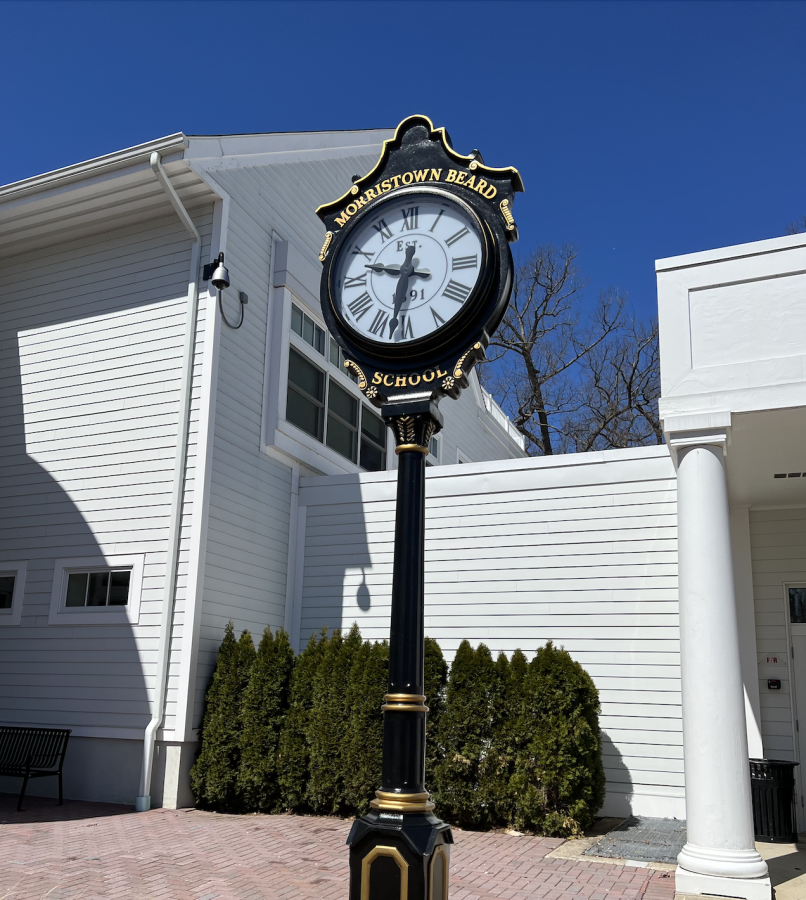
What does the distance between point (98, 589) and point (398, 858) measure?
802cm

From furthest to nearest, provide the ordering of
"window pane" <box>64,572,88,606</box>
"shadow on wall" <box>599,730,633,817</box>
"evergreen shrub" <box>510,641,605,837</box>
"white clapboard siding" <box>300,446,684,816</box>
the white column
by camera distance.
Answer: "window pane" <box>64,572,88,606</box> → "white clapboard siding" <box>300,446,684,816</box> → "shadow on wall" <box>599,730,633,817</box> → "evergreen shrub" <box>510,641,605,837</box> → the white column

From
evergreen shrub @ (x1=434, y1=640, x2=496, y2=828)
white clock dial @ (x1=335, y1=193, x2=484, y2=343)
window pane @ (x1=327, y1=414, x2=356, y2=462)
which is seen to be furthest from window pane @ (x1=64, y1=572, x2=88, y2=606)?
white clock dial @ (x1=335, y1=193, x2=484, y2=343)

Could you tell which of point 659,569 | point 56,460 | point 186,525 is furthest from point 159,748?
point 659,569

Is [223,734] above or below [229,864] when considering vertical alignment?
above

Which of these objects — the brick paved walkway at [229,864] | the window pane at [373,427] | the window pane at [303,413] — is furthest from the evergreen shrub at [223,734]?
the window pane at [373,427]

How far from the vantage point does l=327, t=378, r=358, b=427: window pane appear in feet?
42.5

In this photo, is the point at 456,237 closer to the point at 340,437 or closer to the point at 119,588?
the point at 119,588

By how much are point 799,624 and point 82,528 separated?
846cm

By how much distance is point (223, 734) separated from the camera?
9.15 meters

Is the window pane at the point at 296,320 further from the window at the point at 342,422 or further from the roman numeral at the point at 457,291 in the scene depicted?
the roman numeral at the point at 457,291

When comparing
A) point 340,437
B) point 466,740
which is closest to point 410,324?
point 466,740

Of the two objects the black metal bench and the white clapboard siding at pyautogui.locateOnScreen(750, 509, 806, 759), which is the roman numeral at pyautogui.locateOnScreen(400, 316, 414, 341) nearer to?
the white clapboard siding at pyautogui.locateOnScreen(750, 509, 806, 759)

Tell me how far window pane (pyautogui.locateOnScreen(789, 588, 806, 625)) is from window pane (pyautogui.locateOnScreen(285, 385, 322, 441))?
6647mm

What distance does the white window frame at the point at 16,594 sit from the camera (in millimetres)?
10461
